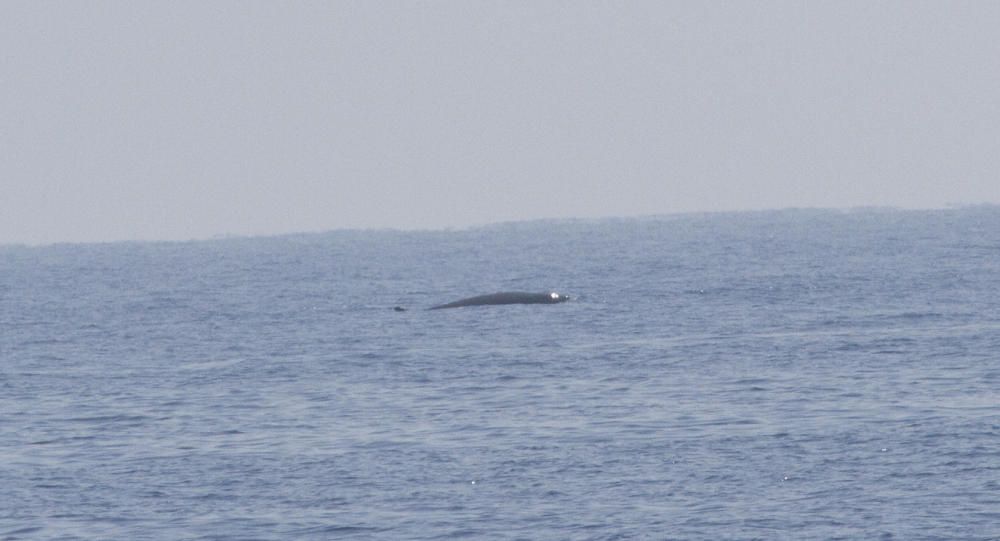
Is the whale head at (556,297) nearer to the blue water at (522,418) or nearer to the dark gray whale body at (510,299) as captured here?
the dark gray whale body at (510,299)

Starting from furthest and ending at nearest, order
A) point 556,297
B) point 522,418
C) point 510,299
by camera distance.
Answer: point 556,297
point 510,299
point 522,418

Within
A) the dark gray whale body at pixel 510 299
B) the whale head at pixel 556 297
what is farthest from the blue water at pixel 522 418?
the dark gray whale body at pixel 510 299

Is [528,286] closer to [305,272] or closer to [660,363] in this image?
[305,272]

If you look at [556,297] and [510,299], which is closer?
[510,299]

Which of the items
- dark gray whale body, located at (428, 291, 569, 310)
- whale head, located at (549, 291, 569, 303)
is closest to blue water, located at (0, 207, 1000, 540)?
whale head, located at (549, 291, 569, 303)

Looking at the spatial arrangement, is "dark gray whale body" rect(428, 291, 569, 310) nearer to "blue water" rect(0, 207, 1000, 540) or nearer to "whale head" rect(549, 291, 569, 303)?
"whale head" rect(549, 291, 569, 303)

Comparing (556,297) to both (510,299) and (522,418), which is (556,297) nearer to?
(510,299)

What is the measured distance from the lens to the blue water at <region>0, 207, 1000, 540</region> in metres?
30.1

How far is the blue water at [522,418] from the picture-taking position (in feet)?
98.8

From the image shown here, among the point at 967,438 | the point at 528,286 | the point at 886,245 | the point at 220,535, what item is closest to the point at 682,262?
the point at 528,286

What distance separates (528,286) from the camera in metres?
92.6

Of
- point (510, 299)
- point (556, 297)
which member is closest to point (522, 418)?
point (510, 299)

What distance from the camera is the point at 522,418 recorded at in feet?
132

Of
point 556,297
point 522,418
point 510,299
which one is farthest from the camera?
point 556,297
